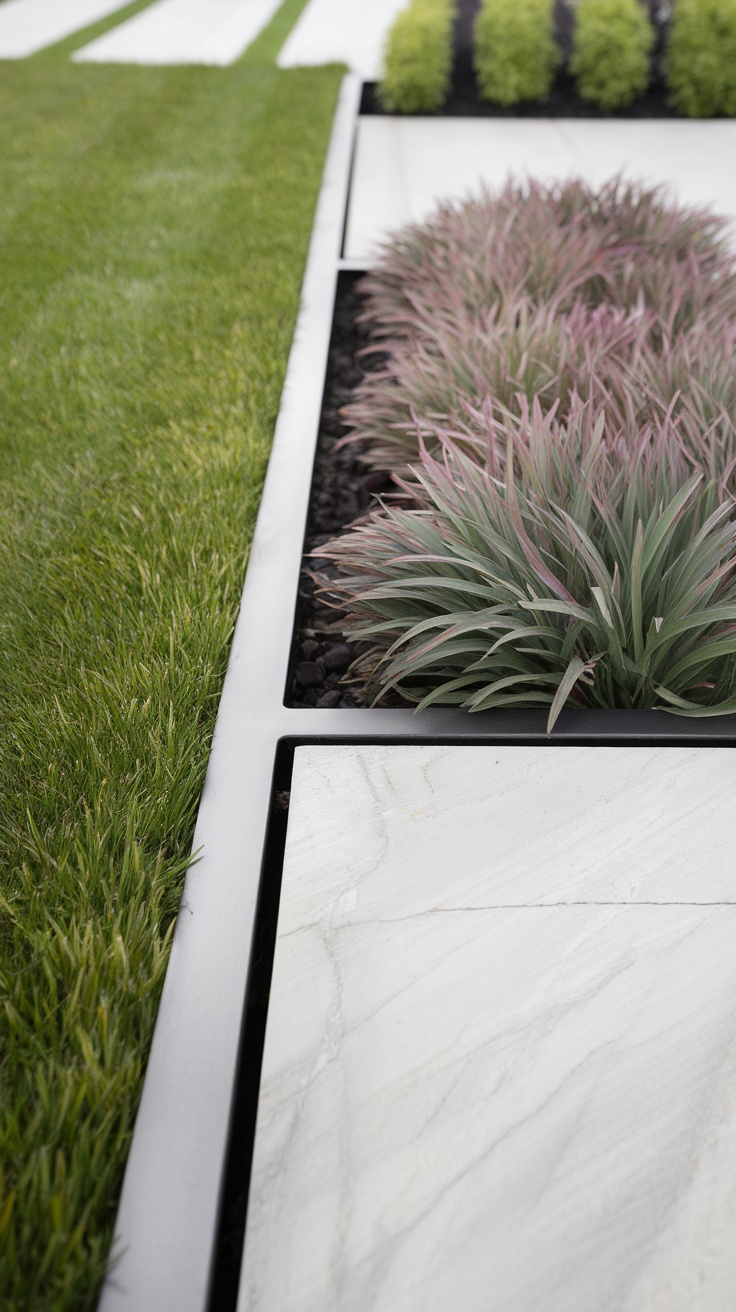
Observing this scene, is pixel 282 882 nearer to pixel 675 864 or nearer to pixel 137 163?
pixel 675 864

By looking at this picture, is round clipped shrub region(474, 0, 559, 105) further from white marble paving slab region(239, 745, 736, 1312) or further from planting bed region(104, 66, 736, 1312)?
white marble paving slab region(239, 745, 736, 1312)

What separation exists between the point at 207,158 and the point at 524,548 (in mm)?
4336

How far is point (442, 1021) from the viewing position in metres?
1.06

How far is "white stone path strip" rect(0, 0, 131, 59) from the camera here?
8.55 meters

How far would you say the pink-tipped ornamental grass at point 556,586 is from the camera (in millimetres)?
1455

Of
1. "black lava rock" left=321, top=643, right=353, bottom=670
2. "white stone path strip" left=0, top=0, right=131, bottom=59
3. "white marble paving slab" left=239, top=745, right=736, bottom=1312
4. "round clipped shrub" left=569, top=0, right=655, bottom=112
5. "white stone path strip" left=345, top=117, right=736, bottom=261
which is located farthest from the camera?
"white stone path strip" left=0, top=0, right=131, bottom=59

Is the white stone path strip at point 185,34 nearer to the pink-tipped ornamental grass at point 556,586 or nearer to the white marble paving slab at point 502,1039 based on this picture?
the pink-tipped ornamental grass at point 556,586

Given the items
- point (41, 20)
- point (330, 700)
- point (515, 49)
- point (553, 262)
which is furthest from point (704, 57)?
point (41, 20)

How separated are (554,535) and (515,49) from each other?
632 cm

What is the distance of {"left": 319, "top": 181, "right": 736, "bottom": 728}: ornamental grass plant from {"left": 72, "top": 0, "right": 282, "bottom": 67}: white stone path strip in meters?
6.93

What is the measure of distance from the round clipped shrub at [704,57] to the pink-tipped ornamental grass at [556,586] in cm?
598

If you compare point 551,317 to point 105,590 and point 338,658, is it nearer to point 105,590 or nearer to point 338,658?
point 338,658

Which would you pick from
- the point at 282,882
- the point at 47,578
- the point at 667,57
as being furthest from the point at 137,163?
the point at 282,882

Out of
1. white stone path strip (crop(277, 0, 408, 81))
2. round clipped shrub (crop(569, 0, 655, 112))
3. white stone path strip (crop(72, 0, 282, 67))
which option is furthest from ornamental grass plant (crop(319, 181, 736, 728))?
white stone path strip (crop(72, 0, 282, 67))
